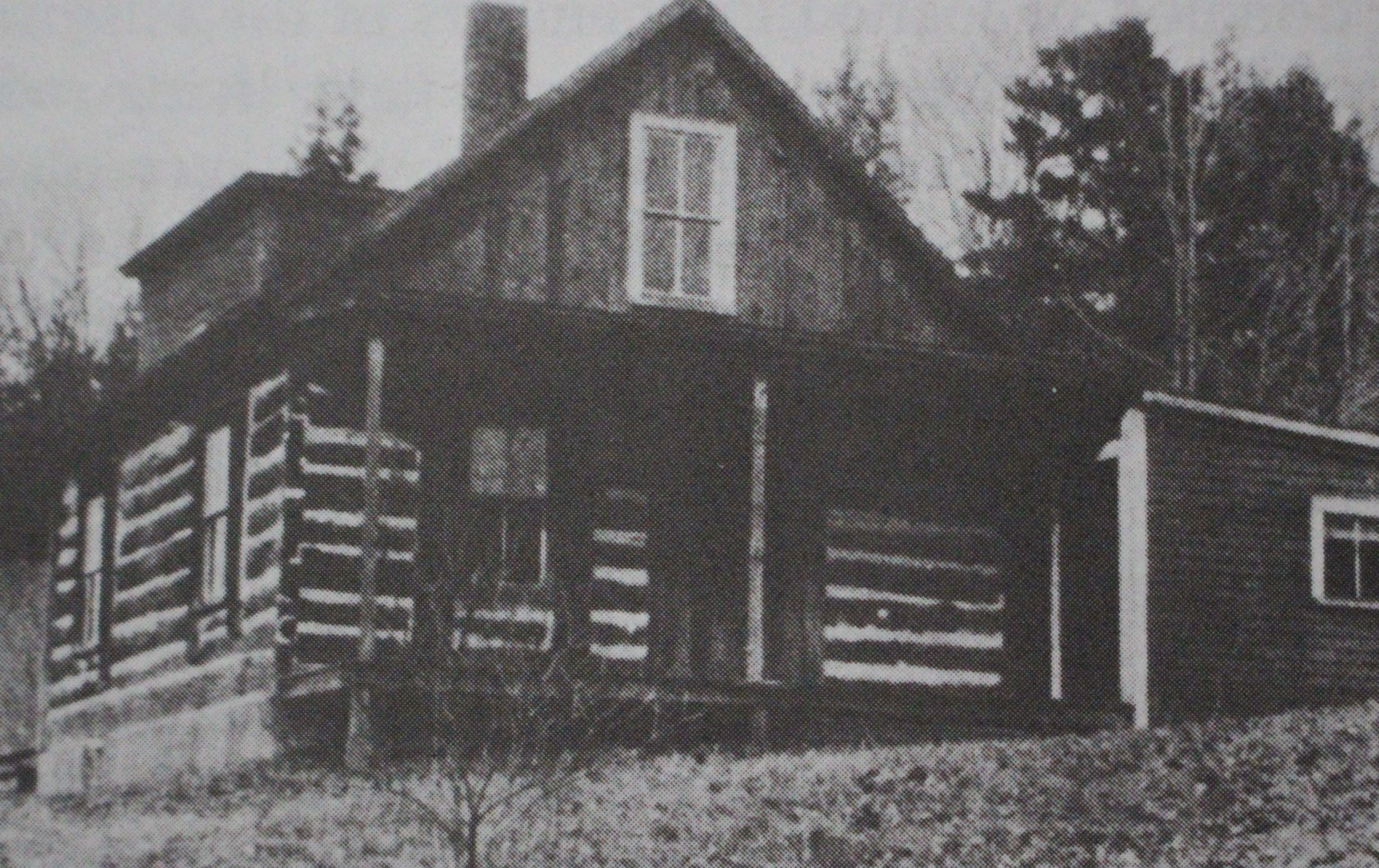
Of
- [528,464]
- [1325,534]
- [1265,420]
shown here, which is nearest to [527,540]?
[528,464]

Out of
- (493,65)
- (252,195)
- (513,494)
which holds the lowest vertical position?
(513,494)

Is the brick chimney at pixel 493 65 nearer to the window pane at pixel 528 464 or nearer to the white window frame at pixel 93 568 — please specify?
the window pane at pixel 528 464

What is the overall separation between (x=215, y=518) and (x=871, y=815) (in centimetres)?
963

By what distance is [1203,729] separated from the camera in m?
17.9

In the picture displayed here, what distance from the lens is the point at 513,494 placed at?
819 inches

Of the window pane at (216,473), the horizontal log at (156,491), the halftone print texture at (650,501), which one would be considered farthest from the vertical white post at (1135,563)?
the horizontal log at (156,491)

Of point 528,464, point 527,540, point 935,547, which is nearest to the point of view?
point 527,540

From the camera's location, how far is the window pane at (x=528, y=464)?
20.8m

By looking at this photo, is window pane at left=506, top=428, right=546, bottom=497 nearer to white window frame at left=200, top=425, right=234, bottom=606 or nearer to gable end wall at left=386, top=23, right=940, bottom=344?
gable end wall at left=386, top=23, right=940, bottom=344

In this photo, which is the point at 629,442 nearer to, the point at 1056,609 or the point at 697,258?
the point at 697,258

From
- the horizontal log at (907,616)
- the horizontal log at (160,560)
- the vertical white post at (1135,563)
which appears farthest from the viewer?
the horizontal log at (160,560)

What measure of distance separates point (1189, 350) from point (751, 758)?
15550 millimetres

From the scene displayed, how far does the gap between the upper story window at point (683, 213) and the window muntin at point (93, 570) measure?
23.2ft

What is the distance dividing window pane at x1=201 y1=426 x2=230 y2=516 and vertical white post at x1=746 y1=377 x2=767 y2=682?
4.99 m
